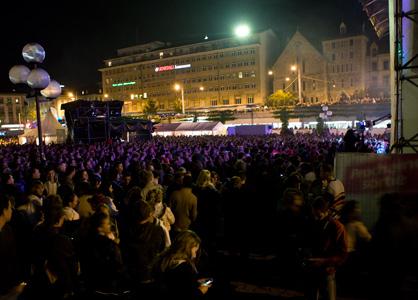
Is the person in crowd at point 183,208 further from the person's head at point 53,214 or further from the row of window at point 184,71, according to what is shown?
the row of window at point 184,71

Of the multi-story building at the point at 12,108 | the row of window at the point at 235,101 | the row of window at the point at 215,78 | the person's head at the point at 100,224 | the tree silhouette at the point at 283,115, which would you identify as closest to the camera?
the person's head at the point at 100,224

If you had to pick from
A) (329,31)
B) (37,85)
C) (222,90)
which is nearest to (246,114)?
(222,90)

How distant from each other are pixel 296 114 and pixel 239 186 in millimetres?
43322

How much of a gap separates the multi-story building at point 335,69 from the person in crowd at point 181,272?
60.9 metres

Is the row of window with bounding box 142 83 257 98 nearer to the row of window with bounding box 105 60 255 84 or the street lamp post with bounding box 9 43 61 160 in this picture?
the row of window with bounding box 105 60 255 84

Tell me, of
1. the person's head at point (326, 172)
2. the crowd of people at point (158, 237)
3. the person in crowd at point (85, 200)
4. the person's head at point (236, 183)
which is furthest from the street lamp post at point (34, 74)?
the person's head at point (326, 172)

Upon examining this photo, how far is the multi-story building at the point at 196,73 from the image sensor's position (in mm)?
71500

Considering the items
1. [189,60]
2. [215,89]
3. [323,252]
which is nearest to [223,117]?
[215,89]

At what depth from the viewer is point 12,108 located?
91.8 metres

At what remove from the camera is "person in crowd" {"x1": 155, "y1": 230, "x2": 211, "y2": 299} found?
2.86 meters

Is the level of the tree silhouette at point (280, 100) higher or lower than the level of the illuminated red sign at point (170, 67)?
lower

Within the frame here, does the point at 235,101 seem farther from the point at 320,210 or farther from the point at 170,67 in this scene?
the point at 320,210

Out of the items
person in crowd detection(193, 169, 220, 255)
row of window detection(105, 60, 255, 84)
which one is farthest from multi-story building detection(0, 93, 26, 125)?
person in crowd detection(193, 169, 220, 255)

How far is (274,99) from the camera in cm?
5738
